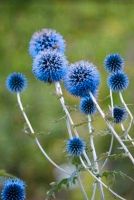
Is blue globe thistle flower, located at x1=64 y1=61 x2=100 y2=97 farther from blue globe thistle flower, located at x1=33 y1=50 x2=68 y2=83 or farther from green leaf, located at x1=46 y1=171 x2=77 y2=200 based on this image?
green leaf, located at x1=46 y1=171 x2=77 y2=200

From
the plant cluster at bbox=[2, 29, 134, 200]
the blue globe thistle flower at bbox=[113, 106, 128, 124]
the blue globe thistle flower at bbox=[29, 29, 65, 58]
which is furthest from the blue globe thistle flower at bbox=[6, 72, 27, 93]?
the blue globe thistle flower at bbox=[113, 106, 128, 124]

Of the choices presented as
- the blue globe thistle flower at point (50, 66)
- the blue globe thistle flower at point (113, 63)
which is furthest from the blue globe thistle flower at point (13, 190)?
the blue globe thistle flower at point (113, 63)

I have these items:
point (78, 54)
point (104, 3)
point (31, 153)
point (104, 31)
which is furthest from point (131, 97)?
point (104, 3)

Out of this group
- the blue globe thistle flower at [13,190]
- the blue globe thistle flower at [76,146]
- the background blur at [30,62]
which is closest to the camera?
the blue globe thistle flower at [13,190]

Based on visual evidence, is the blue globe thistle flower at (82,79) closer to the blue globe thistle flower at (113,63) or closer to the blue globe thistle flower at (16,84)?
the blue globe thistle flower at (113,63)

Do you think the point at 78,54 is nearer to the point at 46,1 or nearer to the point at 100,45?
the point at 100,45
